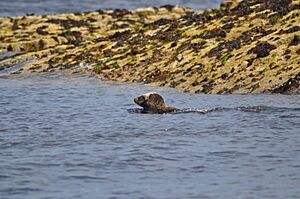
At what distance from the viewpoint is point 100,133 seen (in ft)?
85.4

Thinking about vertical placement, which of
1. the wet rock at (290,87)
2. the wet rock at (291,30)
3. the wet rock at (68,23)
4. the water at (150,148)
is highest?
the wet rock at (68,23)

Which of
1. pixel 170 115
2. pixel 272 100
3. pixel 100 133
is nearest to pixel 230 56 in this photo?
pixel 272 100

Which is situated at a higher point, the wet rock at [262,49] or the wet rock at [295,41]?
the wet rock at [295,41]

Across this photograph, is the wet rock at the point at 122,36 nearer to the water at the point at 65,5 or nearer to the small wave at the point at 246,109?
the small wave at the point at 246,109

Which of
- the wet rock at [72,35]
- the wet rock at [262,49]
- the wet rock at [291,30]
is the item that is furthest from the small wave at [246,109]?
the wet rock at [72,35]

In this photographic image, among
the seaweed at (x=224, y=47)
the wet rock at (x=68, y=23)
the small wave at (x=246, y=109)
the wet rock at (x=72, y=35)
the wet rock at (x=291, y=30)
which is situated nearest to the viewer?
the small wave at (x=246, y=109)

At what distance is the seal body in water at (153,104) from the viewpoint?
2922 centimetres

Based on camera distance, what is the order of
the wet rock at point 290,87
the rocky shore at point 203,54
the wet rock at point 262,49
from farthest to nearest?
the wet rock at point 262,49
the rocky shore at point 203,54
the wet rock at point 290,87

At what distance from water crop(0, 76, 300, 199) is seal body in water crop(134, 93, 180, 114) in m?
0.50

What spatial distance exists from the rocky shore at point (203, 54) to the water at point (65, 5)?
41.8 m

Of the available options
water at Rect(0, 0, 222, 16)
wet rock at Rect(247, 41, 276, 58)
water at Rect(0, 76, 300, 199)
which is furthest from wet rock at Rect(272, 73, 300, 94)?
water at Rect(0, 0, 222, 16)

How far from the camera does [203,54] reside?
40719 millimetres

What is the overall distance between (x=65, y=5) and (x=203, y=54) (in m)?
73.4

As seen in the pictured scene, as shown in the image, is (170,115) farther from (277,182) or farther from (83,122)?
(277,182)
